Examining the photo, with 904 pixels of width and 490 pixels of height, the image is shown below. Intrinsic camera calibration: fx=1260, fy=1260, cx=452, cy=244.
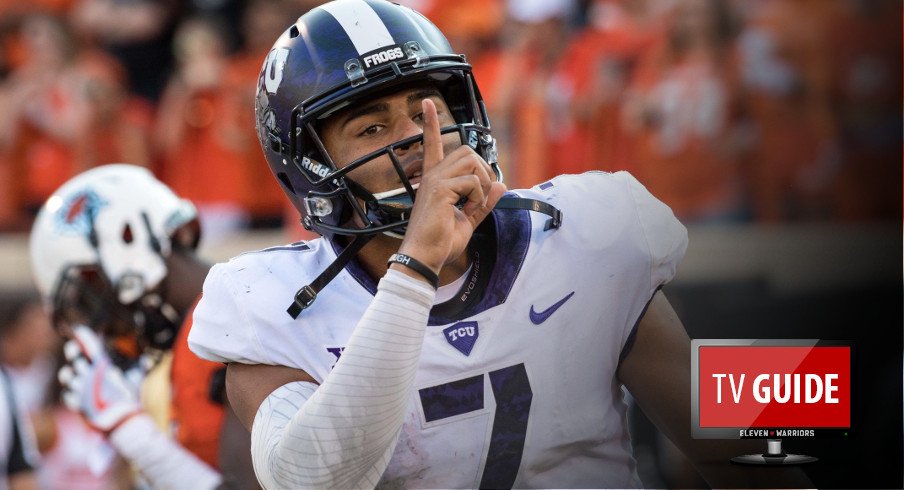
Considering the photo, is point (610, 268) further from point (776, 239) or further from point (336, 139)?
point (776, 239)

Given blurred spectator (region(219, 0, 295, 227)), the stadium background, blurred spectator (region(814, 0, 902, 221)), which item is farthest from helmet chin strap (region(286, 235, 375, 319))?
blurred spectator (region(219, 0, 295, 227))

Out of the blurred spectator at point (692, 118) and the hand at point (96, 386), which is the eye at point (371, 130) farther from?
the blurred spectator at point (692, 118)

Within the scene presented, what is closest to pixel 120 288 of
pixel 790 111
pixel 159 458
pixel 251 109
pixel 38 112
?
pixel 159 458

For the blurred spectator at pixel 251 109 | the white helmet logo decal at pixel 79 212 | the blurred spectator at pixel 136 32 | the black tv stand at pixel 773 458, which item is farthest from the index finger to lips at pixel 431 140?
the blurred spectator at pixel 136 32

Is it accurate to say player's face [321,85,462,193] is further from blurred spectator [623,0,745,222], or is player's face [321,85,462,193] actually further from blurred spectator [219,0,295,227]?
blurred spectator [219,0,295,227]

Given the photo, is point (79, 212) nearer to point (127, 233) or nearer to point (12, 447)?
point (127, 233)

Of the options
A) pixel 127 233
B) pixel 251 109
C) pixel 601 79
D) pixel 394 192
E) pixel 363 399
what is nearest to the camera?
pixel 363 399

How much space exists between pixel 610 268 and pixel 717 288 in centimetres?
271

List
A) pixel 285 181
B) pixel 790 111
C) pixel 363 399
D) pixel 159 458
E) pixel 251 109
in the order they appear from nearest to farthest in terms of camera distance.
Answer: pixel 363 399 < pixel 285 181 < pixel 159 458 < pixel 790 111 < pixel 251 109

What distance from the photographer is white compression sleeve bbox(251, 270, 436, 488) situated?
1.57m

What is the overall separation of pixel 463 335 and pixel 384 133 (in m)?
0.31

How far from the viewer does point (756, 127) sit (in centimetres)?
474

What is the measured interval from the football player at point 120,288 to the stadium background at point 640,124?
1458mm

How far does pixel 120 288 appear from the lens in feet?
10.3
